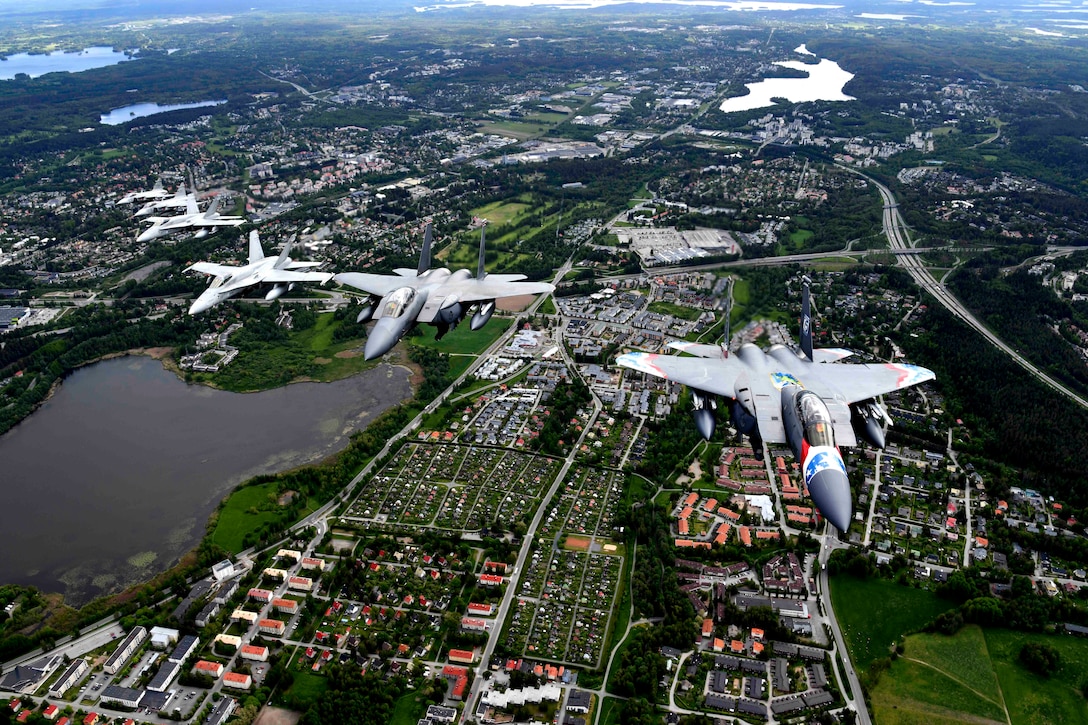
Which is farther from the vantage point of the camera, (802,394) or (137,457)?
(137,457)

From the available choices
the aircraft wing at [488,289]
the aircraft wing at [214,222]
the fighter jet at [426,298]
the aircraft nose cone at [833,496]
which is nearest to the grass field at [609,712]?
the aircraft nose cone at [833,496]

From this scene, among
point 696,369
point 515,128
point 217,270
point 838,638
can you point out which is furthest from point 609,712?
point 515,128

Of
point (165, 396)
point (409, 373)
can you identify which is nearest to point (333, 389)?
point (409, 373)

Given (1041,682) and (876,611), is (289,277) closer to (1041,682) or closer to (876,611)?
(876,611)

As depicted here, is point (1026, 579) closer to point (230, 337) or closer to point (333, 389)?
point (333, 389)

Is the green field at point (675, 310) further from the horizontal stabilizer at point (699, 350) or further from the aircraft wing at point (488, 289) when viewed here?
→ the horizontal stabilizer at point (699, 350)

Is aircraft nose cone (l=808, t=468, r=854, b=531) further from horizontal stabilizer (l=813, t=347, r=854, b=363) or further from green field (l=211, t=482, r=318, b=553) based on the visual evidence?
green field (l=211, t=482, r=318, b=553)
